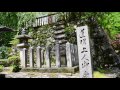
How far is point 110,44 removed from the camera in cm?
571

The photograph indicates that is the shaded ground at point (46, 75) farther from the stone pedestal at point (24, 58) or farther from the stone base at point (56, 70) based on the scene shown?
the stone pedestal at point (24, 58)

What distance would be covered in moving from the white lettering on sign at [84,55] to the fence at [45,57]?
0.31 feet

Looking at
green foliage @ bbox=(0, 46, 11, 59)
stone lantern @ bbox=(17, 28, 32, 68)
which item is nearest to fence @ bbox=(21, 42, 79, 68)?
stone lantern @ bbox=(17, 28, 32, 68)

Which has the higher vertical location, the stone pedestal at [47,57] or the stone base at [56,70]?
the stone pedestal at [47,57]

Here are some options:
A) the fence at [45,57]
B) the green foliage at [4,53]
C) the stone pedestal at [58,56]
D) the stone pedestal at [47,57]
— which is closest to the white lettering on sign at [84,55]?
the fence at [45,57]

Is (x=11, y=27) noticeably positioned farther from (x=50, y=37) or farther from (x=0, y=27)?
(x=50, y=37)

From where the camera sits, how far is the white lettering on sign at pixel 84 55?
5.57 meters

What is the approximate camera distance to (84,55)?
5.59 meters

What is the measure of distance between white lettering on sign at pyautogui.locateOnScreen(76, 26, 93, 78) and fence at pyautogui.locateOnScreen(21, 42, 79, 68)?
0.10 metres

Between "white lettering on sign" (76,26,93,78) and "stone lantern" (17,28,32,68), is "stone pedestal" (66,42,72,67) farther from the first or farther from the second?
"stone lantern" (17,28,32,68)

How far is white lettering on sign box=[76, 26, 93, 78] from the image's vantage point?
18.3 feet
